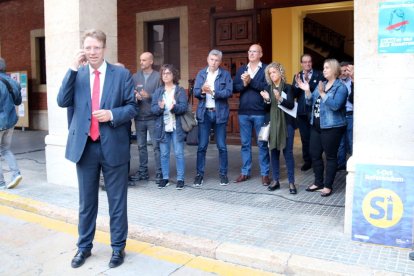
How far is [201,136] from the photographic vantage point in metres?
7.08

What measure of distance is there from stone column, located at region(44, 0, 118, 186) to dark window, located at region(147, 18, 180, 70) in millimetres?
5527

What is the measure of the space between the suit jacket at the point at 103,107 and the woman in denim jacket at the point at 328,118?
2.82 metres

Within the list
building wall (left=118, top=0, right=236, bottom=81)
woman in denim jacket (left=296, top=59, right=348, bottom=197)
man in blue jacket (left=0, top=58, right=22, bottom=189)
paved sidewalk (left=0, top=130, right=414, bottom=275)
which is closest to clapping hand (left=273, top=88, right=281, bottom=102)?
woman in denim jacket (left=296, top=59, right=348, bottom=197)

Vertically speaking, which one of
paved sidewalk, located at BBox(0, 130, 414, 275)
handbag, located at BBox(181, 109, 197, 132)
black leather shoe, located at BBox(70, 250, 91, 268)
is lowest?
black leather shoe, located at BBox(70, 250, 91, 268)

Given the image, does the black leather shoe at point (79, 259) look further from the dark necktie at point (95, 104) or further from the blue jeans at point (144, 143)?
the blue jeans at point (144, 143)

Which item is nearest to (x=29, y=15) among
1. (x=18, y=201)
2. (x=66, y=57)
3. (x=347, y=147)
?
(x=66, y=57)

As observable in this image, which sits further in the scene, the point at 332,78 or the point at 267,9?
the point at 267,9

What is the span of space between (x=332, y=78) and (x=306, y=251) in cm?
260

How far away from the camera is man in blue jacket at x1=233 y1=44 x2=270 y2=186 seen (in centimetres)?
684

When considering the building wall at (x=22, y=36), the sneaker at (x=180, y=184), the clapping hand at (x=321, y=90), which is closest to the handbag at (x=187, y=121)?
the sneaker at (x=180, y=184)

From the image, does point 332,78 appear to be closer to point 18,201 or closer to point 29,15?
point 18,201

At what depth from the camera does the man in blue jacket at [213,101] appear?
6.89 metres

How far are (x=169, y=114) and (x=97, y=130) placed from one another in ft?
9.04

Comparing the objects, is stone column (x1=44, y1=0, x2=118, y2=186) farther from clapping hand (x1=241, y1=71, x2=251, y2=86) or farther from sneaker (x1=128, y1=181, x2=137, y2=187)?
clapping hand (x1=241, y1=71, x2=251, y2=86)
